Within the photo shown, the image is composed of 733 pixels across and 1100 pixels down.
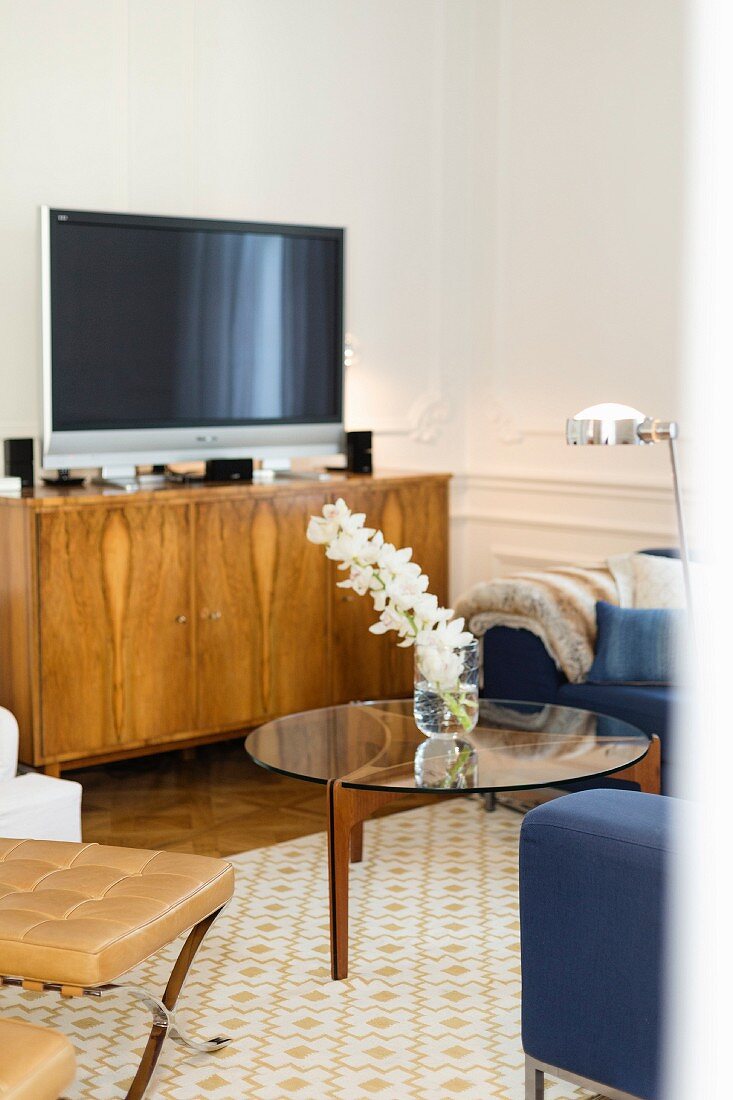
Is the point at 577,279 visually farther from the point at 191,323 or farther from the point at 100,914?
the point at 100,914

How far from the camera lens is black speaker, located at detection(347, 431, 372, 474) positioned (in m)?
4.57

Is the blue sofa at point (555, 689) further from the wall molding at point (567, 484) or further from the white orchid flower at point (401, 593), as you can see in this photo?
the white orchid flower at point (401, 593)

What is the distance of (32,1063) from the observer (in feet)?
4.91

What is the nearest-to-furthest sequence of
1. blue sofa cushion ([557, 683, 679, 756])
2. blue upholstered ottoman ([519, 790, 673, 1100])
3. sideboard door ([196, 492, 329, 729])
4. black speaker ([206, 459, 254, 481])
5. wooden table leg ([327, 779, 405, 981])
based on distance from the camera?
blue upholstered ottoman ([519, 790, 673, 1100]), wooden table leg ([327, 779, 405, 981]), blue sofa cushion ([557, 683, 679, 756]), sideboard door ([196, 492, 329, 729]), black speaker ([206, 459, 254, 481])

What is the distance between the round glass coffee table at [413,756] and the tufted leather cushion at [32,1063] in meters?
1.06

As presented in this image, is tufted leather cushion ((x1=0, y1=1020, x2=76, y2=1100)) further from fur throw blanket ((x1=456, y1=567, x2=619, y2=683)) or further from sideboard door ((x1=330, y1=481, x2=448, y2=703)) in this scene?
sideboard door ((x1=330, y1=481, x2=448, y2=703))

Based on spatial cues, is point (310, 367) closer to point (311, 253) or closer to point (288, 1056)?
point (311, 253)

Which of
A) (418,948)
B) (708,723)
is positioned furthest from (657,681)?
(708,723)

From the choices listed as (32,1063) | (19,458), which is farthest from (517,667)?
(32,1063)

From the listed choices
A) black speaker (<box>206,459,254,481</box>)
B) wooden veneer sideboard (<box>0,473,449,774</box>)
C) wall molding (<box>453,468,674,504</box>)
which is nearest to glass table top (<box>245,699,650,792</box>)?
wooden veneer sideboard (<box>0,473,449,774</box>)

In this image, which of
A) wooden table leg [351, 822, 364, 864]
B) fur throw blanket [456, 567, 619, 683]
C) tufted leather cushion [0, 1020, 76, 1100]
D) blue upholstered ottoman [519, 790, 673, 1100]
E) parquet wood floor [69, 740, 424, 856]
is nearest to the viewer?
tufted leather cushion [0, 1020, 76, 1100]

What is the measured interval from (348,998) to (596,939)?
2.72ft

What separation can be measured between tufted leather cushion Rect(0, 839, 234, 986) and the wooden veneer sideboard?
1305mm

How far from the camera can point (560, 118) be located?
187 inches
